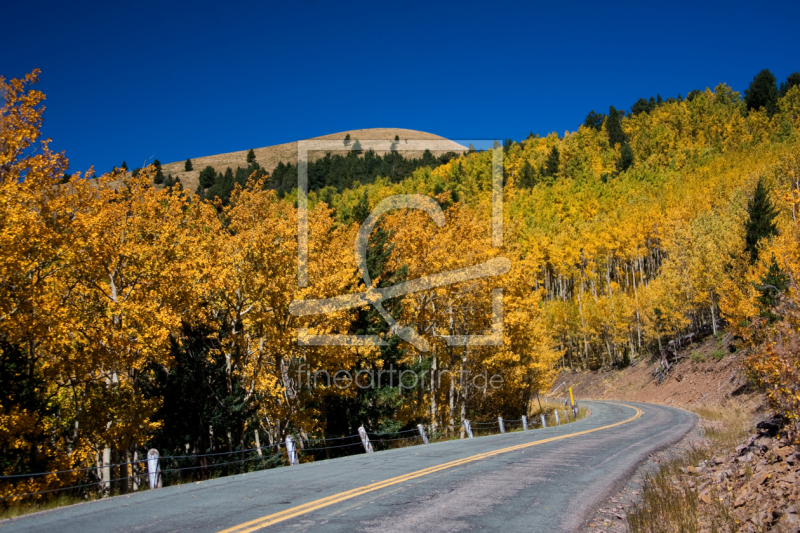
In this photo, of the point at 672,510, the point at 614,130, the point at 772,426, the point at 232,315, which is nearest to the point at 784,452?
the point at 672,510

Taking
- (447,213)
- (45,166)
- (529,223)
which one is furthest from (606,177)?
(45,166)

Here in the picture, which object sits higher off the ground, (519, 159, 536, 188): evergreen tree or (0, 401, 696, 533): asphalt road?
(519, 159, 536, 188): evergreen tree

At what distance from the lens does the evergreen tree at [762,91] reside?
123m

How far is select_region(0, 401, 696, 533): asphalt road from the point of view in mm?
6707

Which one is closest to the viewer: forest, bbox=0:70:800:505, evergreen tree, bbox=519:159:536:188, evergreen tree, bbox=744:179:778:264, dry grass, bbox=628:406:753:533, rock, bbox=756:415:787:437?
dry grass, bbox=628:406:753:533

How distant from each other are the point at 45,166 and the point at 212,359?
10.1m

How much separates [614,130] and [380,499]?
14624cm

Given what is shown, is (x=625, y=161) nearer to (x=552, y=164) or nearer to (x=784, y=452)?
(x=552, y=164)

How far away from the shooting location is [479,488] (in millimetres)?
9180

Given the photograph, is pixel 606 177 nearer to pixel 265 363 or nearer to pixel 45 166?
Answer: pixel 265 363

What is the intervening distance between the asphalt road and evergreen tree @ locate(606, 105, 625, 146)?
132m

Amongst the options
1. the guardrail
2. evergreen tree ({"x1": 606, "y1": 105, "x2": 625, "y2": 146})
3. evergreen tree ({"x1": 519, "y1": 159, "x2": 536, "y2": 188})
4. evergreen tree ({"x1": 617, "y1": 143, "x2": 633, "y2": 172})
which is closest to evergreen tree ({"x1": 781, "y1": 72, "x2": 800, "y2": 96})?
evergreen tree ({"x1": 606, "y1": 105, "x2": 625, "y2": 146})

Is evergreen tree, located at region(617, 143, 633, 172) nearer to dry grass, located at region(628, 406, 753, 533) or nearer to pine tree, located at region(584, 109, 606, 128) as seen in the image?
pine tree, located at region(584, 109, 606, 128)

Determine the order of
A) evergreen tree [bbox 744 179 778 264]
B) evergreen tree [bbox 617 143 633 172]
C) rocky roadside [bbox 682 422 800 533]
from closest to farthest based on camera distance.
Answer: rocky roadside [bbox 682 422 800 533] < evergreen tree [bbox 744 179 778 264] < evergreen tree [bbox 617 143 633 172]
